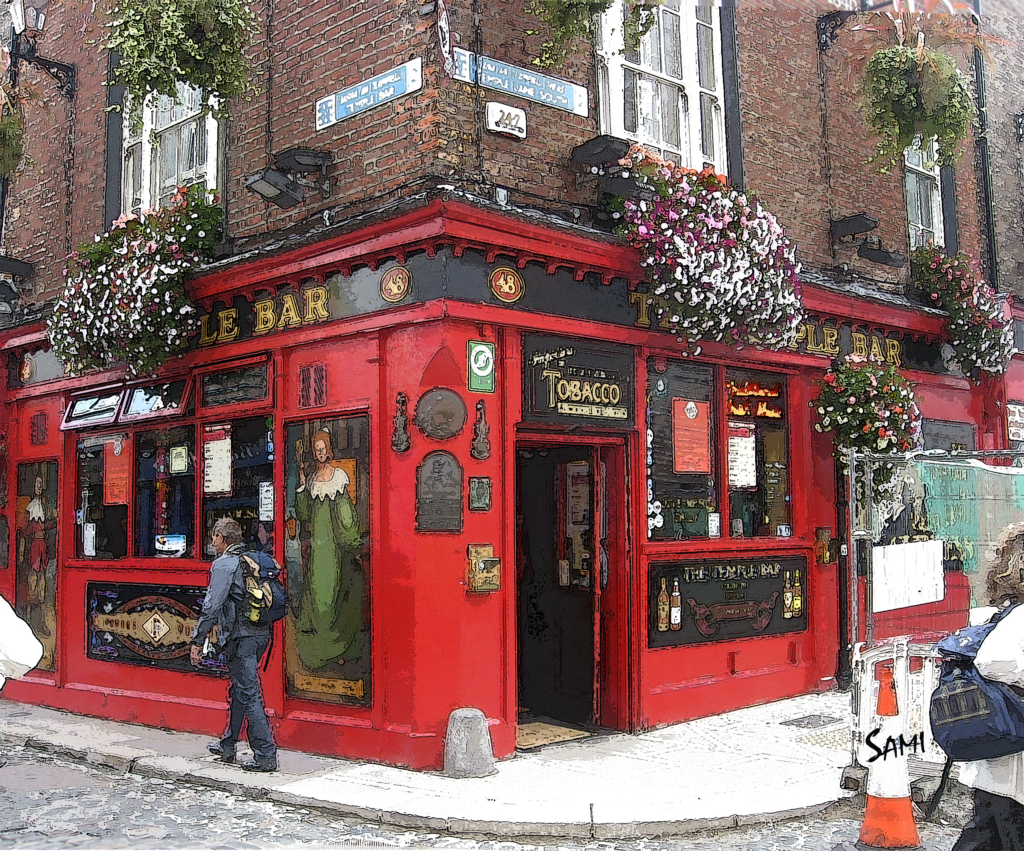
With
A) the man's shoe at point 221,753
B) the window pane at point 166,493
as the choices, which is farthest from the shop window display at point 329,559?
the window pane at point 166,493

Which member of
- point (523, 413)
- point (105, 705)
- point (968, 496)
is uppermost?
point (523, 413)

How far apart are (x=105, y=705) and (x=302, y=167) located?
18.8 feet

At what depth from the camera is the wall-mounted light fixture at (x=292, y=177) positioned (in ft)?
27.9

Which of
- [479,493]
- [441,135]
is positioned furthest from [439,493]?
[441,135]

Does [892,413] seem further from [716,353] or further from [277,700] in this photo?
→ [277,700]

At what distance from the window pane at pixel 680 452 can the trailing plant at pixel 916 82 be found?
3.19 metres

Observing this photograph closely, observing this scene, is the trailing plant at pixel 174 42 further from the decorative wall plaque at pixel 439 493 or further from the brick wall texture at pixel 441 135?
the decorative wall plaque at pixel 439 493

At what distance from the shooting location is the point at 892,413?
10.1m

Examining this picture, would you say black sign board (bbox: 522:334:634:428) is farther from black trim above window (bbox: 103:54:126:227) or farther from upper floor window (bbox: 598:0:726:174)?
black trim above window (bbox: 103:54:126:227)

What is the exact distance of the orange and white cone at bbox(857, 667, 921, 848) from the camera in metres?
5.53

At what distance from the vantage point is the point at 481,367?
26.0 feet

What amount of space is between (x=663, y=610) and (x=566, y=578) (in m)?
A: 0.93

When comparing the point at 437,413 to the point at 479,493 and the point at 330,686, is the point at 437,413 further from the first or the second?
the point at 330,686

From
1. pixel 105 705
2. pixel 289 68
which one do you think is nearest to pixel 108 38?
pixel 289 68
